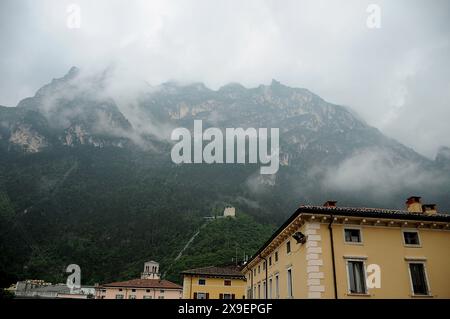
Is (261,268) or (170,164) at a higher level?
(170,164)

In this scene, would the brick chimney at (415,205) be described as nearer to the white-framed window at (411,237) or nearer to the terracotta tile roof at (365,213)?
the terracotta tile roof at (365,213)

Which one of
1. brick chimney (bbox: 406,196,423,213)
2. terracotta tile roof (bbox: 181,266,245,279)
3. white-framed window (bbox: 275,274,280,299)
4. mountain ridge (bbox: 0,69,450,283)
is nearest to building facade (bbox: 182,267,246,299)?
terracotta tile roof (bbox: 181,266,245,279)

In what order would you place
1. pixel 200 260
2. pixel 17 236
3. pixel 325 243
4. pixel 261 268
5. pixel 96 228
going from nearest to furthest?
pixel 325 243 → pixel 261 268 → pixel 200 260 → pixel 17 236 → pixel 96 228

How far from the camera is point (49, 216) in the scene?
140m

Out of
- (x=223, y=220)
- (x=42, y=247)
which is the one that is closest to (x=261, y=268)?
(x=223, y=220)

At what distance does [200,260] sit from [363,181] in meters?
116

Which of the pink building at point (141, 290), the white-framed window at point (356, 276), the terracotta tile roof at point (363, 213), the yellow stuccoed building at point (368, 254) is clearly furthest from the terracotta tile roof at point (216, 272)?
the white-framed window at point (356, 276)

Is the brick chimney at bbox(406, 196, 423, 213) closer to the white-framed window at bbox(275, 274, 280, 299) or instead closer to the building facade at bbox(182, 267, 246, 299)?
the white-framed window at bbox(275, 274, 280, 299)

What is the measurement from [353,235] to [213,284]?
31785mm

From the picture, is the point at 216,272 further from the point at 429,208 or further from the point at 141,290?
the point at 429,208

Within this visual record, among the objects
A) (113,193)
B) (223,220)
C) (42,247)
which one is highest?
(113,193)

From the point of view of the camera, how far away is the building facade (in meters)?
46.2

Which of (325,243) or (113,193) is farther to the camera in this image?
(113,193)

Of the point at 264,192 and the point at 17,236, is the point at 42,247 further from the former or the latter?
the point at 264,192
